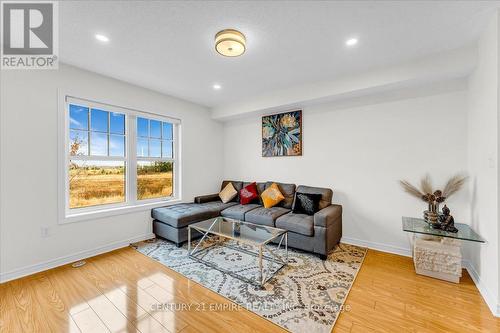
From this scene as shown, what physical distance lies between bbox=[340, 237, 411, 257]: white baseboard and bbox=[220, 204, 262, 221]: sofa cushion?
5.26ft

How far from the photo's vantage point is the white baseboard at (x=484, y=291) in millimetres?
1779

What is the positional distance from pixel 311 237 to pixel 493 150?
1.98m

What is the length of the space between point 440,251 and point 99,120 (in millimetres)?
4754

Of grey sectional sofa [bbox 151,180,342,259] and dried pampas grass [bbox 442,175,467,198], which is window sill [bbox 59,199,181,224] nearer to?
grey sectional sofa [bbox 151,180,342,259]

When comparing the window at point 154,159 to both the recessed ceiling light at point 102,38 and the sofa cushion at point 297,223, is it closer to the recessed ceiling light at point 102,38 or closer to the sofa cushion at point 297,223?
the recessed ceiling light at point 102,38

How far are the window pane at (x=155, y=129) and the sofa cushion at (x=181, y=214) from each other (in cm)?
134

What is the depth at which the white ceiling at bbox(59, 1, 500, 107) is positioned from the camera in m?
1.75

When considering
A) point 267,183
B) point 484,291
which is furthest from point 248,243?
point 484,291

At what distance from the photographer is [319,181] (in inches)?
145

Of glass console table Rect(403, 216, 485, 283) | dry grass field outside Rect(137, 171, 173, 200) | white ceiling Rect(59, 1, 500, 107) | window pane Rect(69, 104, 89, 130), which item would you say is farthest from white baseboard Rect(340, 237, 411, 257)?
window pane Rect(69, 104, 89, 130)

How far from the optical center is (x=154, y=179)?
3857 mm

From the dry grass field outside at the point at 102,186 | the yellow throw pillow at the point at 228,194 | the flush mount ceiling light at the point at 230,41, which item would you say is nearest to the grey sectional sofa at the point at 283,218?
the yellow throw pillow at the point at 228,194

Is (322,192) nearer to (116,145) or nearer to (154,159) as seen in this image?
(154,159)

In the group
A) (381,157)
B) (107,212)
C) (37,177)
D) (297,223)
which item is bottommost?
(297,223)
